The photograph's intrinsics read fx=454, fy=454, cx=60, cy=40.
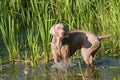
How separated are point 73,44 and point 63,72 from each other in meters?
0.79

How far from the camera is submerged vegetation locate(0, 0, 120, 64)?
792 cm

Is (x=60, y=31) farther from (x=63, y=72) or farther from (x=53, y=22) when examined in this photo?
(x=53, y=22)

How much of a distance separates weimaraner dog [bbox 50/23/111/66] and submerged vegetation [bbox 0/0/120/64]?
0.32 metres

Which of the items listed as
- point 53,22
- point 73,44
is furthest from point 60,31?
point 53,22

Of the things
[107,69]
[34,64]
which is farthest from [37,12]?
[107,69]

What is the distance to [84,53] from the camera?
762cm

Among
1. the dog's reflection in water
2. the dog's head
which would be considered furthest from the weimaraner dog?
the dog's reflection in water

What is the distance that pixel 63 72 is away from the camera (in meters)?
7.11

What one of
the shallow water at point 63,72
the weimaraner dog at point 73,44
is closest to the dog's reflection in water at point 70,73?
the shallow water at point 63,72

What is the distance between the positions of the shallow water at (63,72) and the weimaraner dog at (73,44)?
0.63 feet

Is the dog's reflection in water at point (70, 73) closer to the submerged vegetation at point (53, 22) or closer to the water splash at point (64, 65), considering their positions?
the water splash at point (64, 65)

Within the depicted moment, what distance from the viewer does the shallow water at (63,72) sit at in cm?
665

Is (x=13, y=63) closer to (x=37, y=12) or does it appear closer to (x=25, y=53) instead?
(x=25, y=53)

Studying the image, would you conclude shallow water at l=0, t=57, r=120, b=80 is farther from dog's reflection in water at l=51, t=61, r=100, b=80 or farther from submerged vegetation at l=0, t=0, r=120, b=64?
submerged vegetation at l=0, t=0, r=120, b=64
